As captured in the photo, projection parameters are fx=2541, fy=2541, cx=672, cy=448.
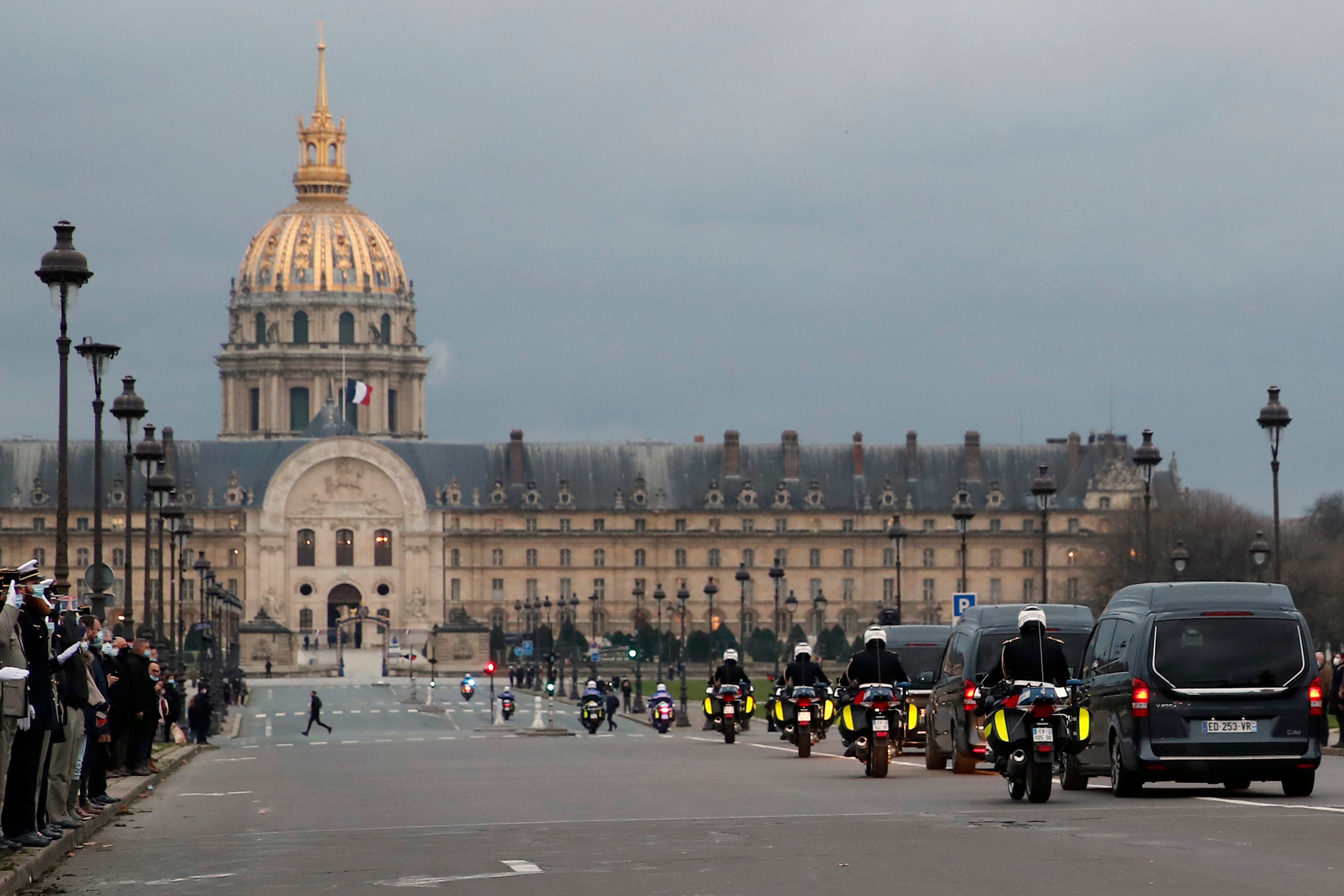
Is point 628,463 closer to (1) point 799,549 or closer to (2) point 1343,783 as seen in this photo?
(1) point 799,549

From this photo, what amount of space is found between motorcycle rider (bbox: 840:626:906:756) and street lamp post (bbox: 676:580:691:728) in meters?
31.3

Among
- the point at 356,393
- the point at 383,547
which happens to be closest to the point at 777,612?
the point at 383,547

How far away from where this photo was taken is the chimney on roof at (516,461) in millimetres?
171625

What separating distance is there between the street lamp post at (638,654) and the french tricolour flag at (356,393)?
36539mm

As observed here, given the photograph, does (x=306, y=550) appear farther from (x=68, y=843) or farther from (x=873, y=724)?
(x=68, y=843)

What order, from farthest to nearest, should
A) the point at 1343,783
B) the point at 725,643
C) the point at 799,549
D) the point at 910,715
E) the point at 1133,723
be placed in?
the point at 799,549
the point at 725,643
the point at 910,715
the point at 1343,783
the point at 1133,723

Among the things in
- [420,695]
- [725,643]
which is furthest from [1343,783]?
[725,643]

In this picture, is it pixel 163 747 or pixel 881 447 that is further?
pixel 881 447

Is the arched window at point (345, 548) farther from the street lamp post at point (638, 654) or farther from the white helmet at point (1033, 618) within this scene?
the white helmet at point (1033, 618)

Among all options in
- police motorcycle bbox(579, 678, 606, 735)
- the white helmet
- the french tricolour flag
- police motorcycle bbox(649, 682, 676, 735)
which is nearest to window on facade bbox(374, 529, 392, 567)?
the french tricolour flag

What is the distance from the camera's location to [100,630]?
26.6m

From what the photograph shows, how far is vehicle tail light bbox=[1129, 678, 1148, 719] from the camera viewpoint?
21438mm

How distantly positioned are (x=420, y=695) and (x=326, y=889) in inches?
3649

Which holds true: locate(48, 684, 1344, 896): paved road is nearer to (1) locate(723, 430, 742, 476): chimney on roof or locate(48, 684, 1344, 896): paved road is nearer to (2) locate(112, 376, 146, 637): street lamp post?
(2) locate(112, 376, 146, 637): street lamp post
